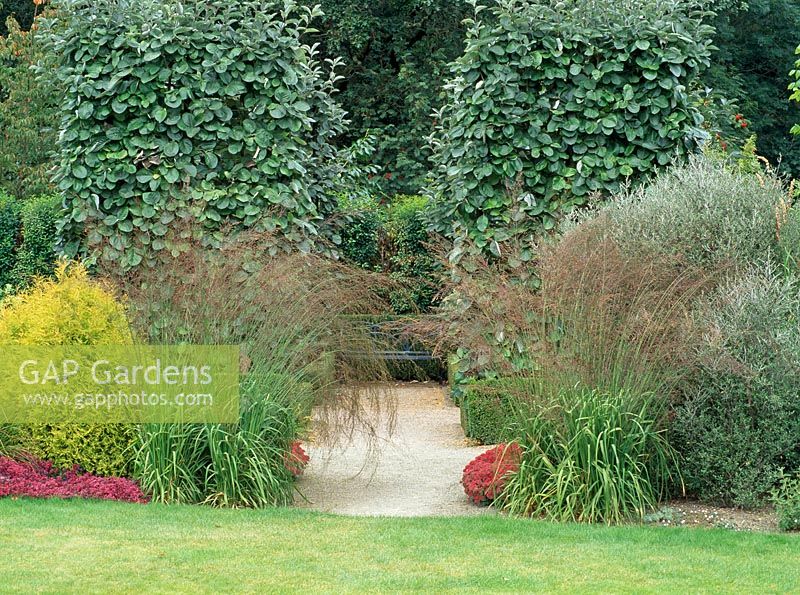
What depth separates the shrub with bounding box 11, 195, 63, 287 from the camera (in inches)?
474

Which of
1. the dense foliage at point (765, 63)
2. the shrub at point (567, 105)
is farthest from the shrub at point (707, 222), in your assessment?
the dense foliage at point (765, 63)

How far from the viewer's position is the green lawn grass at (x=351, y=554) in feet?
16.8

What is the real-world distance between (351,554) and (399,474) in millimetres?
2463

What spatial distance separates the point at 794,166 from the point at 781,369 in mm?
18851

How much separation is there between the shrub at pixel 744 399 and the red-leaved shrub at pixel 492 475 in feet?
3.57

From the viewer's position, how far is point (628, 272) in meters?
6.85

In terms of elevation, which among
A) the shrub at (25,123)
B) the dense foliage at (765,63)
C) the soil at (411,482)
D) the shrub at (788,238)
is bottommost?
the soil at (411,482)

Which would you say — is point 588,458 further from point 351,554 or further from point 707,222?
point 707,222

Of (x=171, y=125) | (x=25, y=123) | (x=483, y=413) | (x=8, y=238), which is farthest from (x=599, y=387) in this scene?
(x=25, y=123)

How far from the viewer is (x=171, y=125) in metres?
9.58

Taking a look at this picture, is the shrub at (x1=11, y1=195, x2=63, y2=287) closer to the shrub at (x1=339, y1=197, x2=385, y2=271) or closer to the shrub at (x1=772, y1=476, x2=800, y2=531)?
the shrub at (x1=339, y1=197, x2=385, y2=271)

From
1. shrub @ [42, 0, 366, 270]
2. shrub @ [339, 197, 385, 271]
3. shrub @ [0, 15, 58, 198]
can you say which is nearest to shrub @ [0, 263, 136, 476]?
shrub @ [42, 0, 366, 270]

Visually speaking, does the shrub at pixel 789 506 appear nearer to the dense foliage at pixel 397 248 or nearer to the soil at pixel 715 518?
the soil at pixel 715 518

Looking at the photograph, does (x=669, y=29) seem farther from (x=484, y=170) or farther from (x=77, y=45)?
(x=77, y=45)
